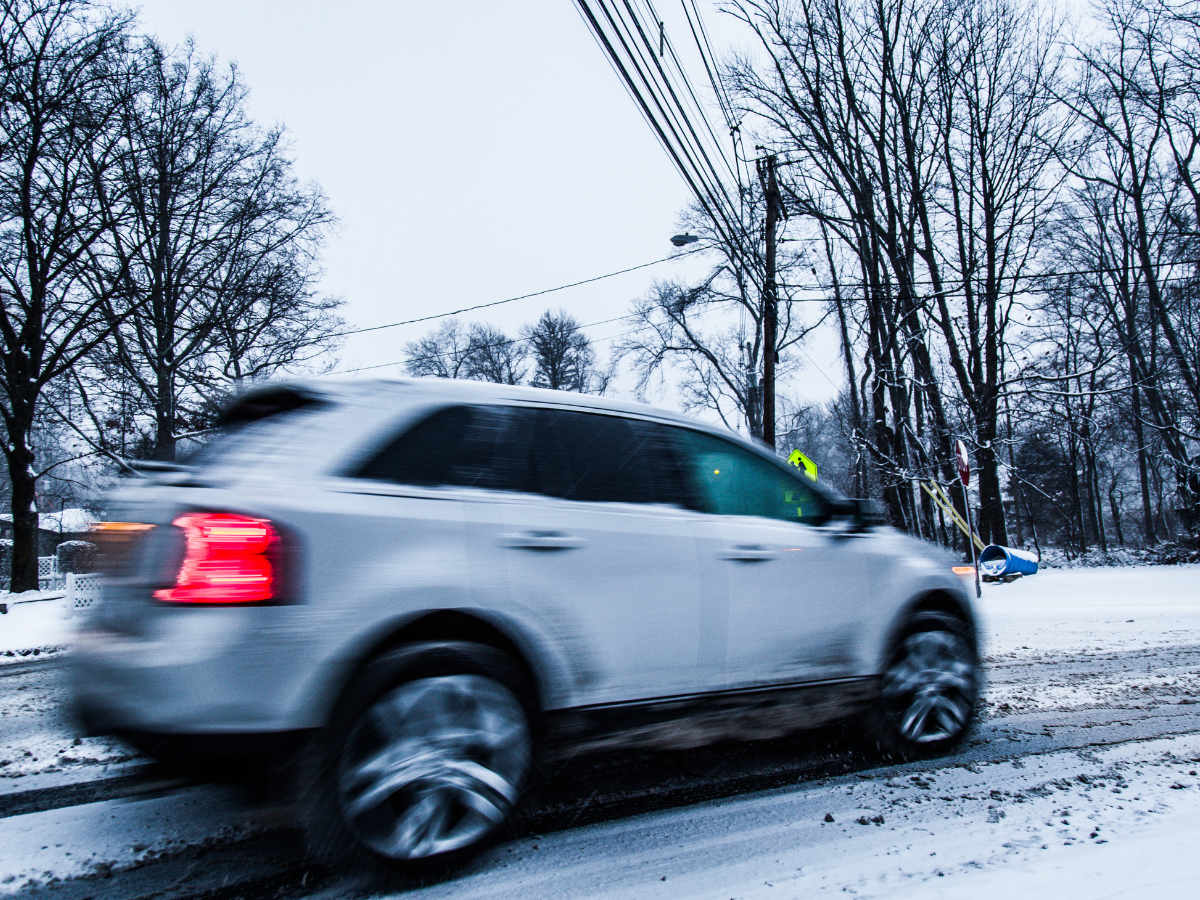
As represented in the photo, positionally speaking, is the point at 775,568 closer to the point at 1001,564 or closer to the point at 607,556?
the point at 607,556

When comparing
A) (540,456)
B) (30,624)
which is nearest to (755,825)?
(540,456)

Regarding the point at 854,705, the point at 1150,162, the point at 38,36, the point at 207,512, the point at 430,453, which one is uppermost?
the point at 38,36

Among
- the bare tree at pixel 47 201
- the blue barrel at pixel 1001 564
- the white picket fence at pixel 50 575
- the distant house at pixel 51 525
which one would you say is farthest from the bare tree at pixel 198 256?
the distant house at pixel 51 525

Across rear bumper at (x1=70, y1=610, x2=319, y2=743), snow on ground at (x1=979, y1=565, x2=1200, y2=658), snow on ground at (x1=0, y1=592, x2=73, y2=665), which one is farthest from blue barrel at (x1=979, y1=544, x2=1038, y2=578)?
snow on ground at (x1=0, y1=592, x2=73, y2=665)

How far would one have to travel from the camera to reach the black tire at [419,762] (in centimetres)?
212

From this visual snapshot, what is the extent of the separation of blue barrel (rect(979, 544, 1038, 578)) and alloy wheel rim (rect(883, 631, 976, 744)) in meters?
13.1

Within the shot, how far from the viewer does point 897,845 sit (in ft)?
8.27

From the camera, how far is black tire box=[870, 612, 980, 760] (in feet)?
11.4

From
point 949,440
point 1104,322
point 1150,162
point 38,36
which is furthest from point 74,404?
point 1104,322

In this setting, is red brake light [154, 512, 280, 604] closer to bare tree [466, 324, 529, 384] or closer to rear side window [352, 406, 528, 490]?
rear side window [352, 406, 528, 490]

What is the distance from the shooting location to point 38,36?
17203mm

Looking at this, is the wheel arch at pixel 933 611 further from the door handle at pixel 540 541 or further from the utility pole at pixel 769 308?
the utility pole at pixel 769 308

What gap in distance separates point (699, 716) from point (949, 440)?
19142 millimetres

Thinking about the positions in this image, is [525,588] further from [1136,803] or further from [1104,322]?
[1104,322]
